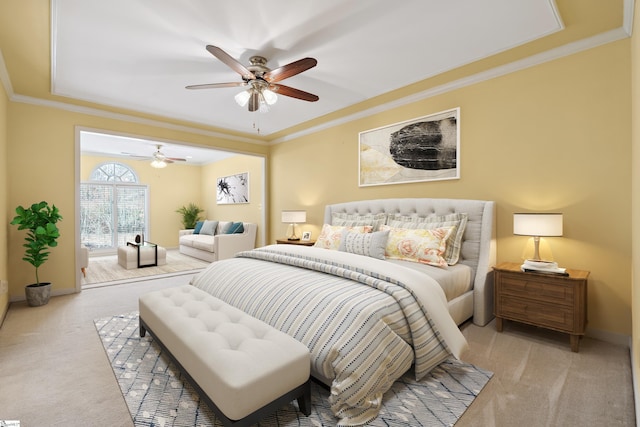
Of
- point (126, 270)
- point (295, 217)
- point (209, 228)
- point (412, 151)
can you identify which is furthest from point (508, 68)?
point (209, 228)

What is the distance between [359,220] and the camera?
3.92m

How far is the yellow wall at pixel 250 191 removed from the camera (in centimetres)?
661

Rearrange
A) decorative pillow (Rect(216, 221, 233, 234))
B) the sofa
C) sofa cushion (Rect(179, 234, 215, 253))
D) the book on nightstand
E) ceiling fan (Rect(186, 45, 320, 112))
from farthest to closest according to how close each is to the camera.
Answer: decorative pillow (Rect(216, 221, 233, 234))
sofa cushion (Rect(179, 234, 215, 253))
the sofa
ceiling fan (Rect(186, 45, 320, 112))
the book on nightstand

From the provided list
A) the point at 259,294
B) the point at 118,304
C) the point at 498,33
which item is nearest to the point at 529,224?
the point at 498,33

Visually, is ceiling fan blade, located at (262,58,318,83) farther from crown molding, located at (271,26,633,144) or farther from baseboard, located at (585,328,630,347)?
baseboard, located at (585,328,630,347)

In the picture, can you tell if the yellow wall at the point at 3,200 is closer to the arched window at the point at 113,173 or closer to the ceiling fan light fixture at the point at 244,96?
the ceiling fan light fixture at the point at 244,96

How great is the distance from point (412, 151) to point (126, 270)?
17.6ft

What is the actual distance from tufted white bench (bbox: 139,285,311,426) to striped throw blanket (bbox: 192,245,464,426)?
158 mm

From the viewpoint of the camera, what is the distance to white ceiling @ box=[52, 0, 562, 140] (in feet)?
7.07

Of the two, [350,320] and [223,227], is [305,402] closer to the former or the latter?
[350,320]

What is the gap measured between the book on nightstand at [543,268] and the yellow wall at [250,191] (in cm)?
476

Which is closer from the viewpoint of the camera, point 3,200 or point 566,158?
point 566,158

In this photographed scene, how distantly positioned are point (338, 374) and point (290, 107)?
3.57m

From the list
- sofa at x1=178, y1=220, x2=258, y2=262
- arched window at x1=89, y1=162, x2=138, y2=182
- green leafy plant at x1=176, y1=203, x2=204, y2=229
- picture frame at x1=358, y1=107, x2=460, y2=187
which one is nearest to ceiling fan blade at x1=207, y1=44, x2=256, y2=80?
picture frame at x1=358, y1=107, x2=460, y2=187
